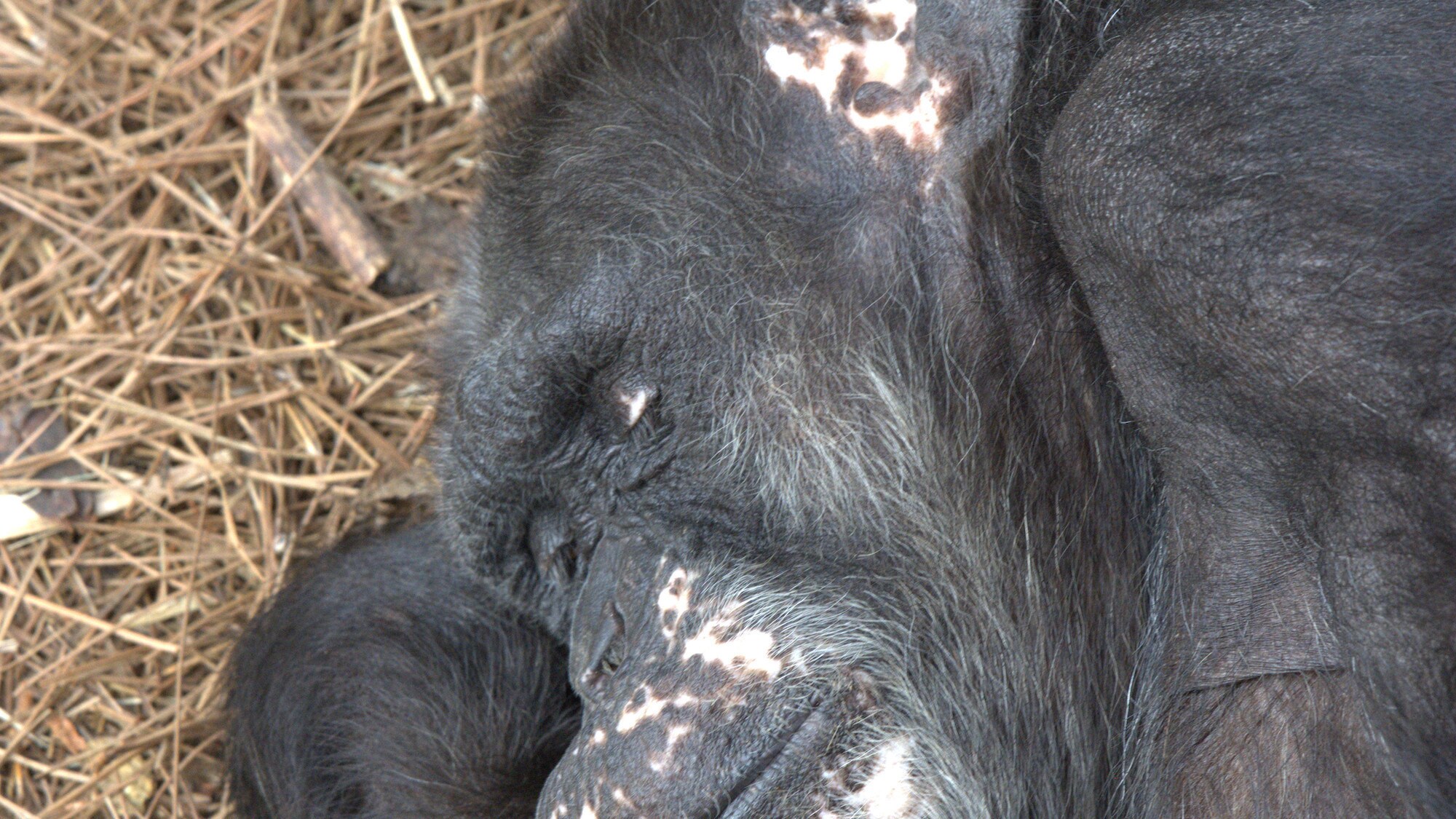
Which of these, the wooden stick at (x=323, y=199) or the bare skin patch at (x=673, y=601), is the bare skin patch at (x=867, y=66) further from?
the wooden stick at (x=323, y=199)

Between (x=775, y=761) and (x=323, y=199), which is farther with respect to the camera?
(x=323, y=199)

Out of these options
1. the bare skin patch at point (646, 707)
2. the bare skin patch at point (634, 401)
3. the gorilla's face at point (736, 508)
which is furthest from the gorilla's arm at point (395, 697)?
the bare skin patch at point (634, 401)

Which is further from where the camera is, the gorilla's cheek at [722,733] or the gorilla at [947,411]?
the gorilla's cheek at [722,733]

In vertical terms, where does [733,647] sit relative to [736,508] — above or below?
below

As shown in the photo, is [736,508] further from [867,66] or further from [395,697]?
[395,697]

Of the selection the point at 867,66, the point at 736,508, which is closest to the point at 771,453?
the point at 736,508

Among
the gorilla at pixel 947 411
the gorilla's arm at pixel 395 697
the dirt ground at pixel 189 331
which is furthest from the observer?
the dirt ground at pixel 189 331

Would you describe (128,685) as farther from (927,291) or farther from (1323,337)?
(1323,337)

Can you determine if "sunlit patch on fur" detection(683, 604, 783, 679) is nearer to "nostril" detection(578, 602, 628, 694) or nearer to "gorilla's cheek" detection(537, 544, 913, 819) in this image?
"gorilla's cheek" detection(537, 544, 913, 819)
